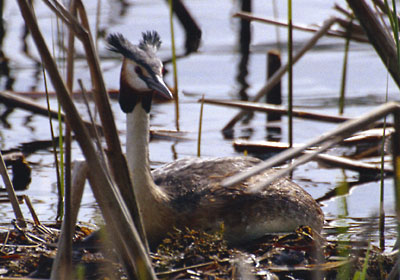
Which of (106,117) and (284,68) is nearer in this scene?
(106,117)

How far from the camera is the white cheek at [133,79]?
16.3ft

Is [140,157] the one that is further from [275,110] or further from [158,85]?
[275,110]

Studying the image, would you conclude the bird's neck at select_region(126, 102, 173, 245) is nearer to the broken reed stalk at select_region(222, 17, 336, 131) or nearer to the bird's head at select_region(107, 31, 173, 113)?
the bird's head at select_region(107, 31, 173, 113)

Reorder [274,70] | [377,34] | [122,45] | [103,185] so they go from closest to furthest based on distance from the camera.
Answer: [103,185] → [377,34] → [122,45] → [274,70]

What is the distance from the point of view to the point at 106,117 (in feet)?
10.1

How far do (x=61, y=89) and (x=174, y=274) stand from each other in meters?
1.59

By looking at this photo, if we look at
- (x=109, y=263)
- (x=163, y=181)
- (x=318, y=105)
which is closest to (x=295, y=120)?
(x=318, y=105)

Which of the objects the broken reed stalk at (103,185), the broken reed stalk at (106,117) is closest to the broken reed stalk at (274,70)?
the broken reed stalk at (106,117)

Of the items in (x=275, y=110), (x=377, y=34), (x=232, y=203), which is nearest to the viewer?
(x=377, y=34)

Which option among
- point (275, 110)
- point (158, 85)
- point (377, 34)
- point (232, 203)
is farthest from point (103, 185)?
point (275, 110)

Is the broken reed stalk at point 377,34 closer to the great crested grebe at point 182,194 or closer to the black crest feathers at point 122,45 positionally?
the great crested grebe at point 182,194

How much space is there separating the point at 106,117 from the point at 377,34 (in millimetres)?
1212

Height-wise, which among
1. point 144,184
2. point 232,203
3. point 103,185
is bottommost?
point 232,203

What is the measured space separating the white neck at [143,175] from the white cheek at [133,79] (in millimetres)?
114
